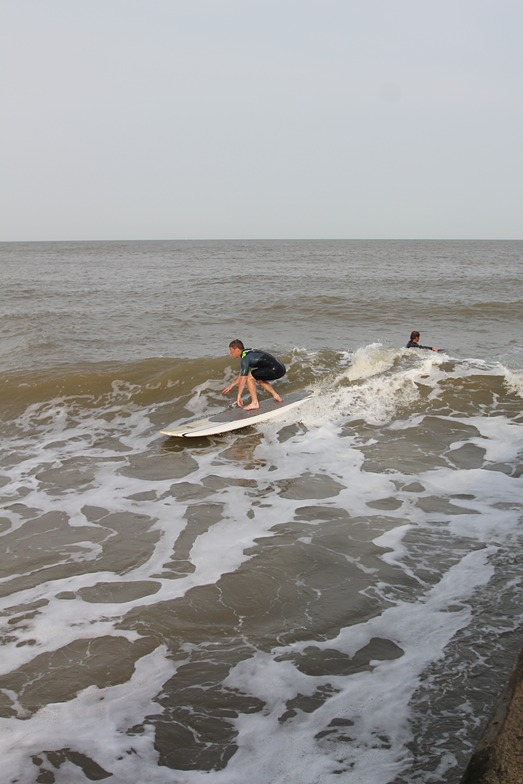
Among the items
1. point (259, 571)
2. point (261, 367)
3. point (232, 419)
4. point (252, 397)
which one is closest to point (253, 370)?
point (261, 367)

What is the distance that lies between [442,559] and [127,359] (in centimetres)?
1059

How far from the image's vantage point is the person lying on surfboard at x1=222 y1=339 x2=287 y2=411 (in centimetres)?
1084

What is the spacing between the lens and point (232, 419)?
10.7 m

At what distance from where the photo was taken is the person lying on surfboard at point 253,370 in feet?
35.6

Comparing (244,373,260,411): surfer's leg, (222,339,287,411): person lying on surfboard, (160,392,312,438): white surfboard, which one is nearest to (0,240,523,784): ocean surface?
(160,392,312,438): white surfboard

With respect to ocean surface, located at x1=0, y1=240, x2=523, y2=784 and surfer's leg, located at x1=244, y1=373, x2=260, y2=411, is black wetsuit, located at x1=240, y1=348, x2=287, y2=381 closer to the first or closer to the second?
surfer's leg, located at x1=244, y1=373, x2=260, y2=411

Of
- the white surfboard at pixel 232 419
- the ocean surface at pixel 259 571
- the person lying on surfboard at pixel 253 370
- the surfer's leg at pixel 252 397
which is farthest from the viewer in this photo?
the surfer's leg at pixel 252 397

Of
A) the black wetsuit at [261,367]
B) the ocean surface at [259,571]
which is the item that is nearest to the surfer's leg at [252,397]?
the black wetsuit at [261,367]

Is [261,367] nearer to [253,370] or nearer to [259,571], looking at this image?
[253,370]

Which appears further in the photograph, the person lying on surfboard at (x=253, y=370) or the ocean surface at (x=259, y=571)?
the person lying on surfboard at (x=253, y=370)

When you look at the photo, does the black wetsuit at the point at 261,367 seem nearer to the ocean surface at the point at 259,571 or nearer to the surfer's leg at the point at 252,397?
the surfer's leg at the point at 252,397

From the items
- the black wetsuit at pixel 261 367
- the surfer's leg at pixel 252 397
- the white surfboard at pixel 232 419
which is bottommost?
the white surfboard at pixel 232 419

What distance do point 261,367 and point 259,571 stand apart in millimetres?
6010

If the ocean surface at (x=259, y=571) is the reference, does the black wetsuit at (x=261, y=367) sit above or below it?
above
